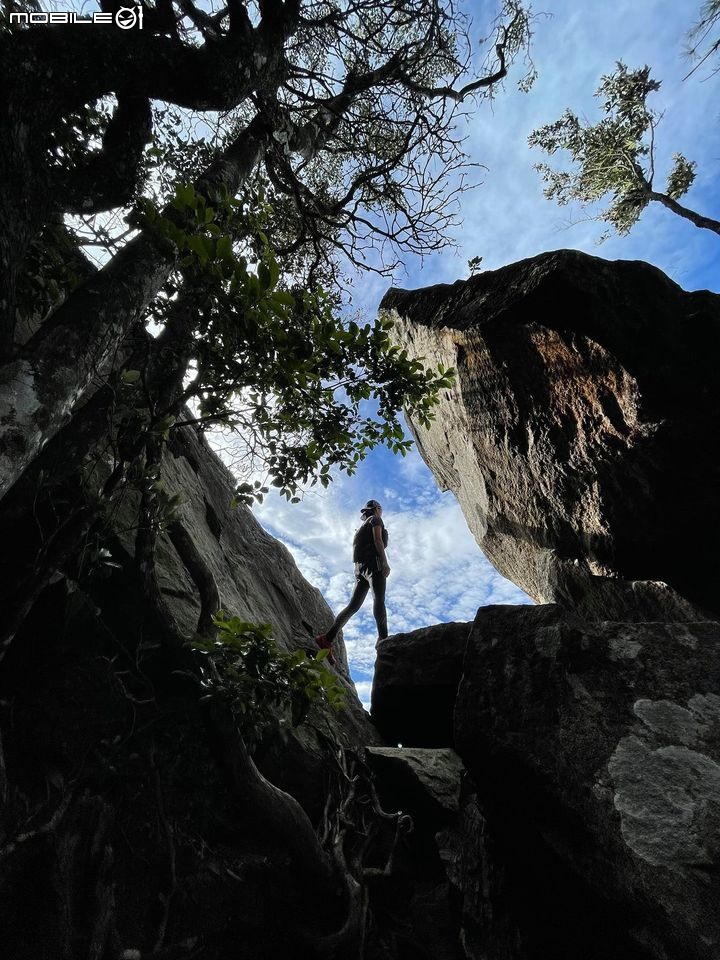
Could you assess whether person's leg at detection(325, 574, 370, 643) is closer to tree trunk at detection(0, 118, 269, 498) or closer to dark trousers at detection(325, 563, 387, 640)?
dark trousers at detection(325, 563, 387, 640)

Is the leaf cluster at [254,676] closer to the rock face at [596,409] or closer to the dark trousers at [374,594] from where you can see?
the rock face at [596,409]

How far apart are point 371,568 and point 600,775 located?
6.01 metres

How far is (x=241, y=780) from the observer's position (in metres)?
3.83

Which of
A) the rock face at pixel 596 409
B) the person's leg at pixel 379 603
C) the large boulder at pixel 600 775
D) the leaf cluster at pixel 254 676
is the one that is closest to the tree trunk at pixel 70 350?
the leaf cluster at pixel 254 676

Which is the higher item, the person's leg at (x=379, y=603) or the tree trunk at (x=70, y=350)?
the person's leg at (x=379, y=603)

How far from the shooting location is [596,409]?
640 cm

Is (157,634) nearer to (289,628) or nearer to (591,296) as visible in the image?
(289,628)

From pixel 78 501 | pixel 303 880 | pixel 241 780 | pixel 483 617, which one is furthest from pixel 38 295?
pixel 303 880

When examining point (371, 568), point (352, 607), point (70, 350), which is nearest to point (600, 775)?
point (70, 350)

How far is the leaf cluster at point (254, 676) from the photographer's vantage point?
Result: 374 centimetres

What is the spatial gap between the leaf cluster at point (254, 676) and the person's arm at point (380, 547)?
504 cm

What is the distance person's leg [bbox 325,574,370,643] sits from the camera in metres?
8.14

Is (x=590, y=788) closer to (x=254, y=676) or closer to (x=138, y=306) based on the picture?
(x=254, y=676)

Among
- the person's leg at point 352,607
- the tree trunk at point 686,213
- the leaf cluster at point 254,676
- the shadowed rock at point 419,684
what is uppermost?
the tree trunk at point 686,213
